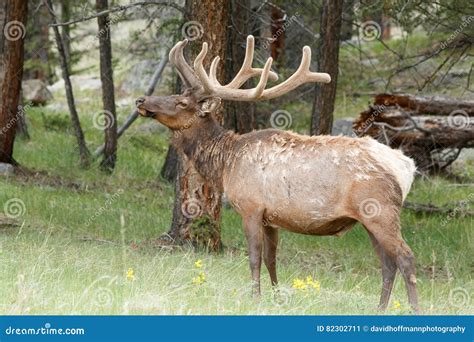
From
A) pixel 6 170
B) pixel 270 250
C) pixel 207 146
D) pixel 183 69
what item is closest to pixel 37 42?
pixel 6 170

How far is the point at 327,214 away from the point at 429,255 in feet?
16.7

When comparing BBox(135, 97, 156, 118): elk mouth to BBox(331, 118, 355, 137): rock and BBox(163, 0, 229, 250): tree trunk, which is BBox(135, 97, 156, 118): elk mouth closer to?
BBox(163, 0, 229, 250): tree trunk

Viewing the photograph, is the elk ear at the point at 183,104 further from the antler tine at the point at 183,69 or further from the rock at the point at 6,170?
the rock at the point at 6,170

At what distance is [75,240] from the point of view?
39.0 feet

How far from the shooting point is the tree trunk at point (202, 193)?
11.9 metres

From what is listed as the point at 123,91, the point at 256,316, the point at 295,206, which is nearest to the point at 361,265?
Answer: the point at 295,206

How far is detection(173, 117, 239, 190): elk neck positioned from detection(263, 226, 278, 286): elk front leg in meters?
0.68

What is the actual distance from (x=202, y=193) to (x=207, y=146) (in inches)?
89.3

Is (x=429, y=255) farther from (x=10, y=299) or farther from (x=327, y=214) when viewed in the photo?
(x=10, y=299)

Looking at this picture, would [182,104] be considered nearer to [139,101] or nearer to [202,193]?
[139,101]

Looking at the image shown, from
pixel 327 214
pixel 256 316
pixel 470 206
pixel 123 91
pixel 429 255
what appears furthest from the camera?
pixel 123 91

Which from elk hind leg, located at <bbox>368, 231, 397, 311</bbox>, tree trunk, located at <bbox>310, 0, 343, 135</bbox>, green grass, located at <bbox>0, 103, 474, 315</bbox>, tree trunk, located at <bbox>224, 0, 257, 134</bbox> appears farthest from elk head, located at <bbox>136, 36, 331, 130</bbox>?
tree trunk, located at <bbox>224, 0, 257, 134</bbox>

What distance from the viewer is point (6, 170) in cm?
1662

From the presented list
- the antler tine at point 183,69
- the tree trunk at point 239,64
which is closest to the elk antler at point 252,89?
the antler tine at point 183,69
